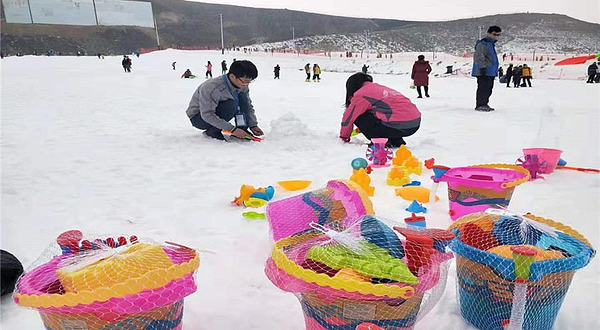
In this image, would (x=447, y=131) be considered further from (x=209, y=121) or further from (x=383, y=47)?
(x=383, y=47)

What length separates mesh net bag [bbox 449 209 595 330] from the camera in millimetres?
1366

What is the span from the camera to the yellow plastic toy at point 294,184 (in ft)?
10.4

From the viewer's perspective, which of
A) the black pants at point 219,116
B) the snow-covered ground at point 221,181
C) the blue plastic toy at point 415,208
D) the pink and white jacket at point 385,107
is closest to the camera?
the snow-covered ground at point 221,181

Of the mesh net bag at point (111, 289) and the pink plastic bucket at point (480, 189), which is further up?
the mesh net bag at point (111, 289)

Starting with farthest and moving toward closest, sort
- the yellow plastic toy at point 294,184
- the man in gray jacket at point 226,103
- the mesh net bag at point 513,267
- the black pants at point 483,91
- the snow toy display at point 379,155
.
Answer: the black pants at point 483,91 < the man in gray jacket at point 226,103 < the snow toy display at point 379,155 < the yellow plastic toy at point 294,184 < the mesh net bag at point 513,267

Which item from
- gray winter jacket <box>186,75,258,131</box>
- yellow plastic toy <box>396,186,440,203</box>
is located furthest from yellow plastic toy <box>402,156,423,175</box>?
gray winter jacket <box>186,75,258,131</box>

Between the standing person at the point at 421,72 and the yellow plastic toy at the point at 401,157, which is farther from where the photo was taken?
the standing person at the point at 421,72

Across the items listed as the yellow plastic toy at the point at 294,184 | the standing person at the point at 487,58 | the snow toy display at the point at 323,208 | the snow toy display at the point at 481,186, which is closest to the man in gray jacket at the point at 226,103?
the yellow plastic toy at the point at 294,184

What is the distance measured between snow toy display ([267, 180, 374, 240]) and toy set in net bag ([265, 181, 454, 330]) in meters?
0.30

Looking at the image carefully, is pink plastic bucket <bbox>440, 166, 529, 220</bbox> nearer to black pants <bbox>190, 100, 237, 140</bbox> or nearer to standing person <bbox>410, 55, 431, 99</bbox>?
black pants <bbox>190, 100, 237, 140</bbox>

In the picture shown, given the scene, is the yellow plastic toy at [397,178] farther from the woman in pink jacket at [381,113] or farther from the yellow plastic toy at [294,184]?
the woman in pink jacket at [381,113]

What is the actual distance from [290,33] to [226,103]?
232ft

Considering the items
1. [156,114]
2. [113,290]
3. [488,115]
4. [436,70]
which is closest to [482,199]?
[113,290]

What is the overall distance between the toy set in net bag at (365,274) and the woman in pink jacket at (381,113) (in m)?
2.97
